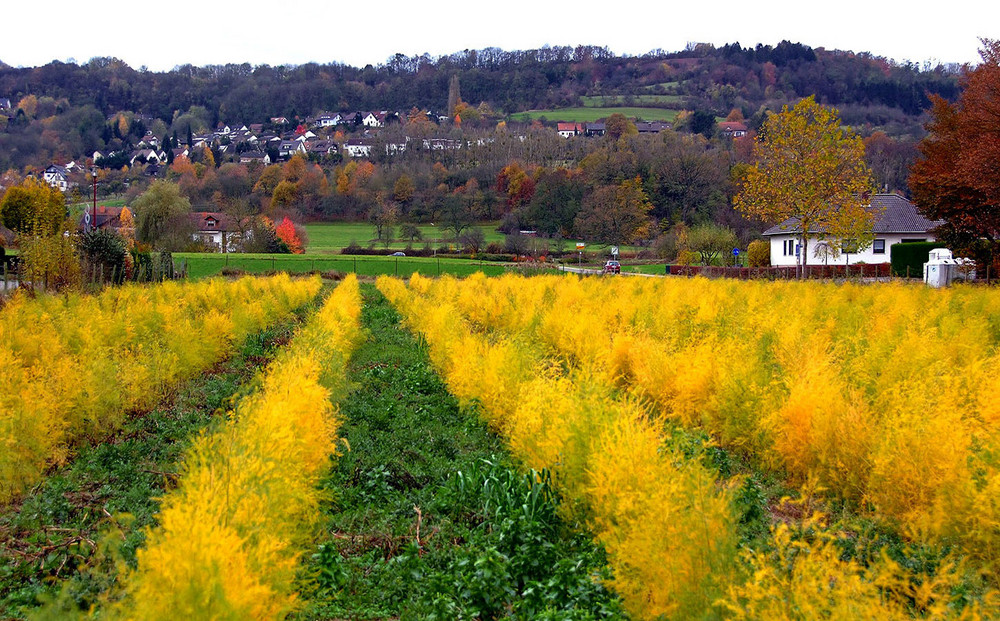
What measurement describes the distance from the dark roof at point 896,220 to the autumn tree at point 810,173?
17.6 meters

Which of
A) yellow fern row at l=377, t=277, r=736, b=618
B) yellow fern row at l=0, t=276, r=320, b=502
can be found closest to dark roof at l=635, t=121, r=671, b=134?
yellow fern row at l=0, t=276, r=320, b=502

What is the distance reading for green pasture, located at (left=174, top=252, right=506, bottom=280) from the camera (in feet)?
166

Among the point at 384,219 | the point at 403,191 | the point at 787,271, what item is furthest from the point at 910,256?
the point at 403,191

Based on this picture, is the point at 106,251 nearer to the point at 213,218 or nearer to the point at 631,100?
the point at 213,218

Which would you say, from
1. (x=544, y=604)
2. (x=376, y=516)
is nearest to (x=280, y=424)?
(x=376, y=516)

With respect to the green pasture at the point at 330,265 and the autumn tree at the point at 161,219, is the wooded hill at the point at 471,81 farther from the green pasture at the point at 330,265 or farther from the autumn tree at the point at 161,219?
the green pasture at the point at 330,265

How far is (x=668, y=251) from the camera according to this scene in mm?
62750

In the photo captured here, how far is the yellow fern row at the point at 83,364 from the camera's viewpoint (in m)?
7.53

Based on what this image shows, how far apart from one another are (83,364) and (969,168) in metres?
20.7

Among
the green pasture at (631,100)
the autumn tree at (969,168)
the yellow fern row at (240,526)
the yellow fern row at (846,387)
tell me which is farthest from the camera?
the green pasture at (631,100)

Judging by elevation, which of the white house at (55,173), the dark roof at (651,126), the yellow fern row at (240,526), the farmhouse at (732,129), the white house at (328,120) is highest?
the white house at (328,120)

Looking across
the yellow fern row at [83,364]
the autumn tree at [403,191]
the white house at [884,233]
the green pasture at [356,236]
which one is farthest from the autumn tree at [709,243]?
the yellow fern row at [83,364]

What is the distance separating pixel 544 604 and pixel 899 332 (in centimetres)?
996

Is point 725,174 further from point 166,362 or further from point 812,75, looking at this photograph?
point 812,75
